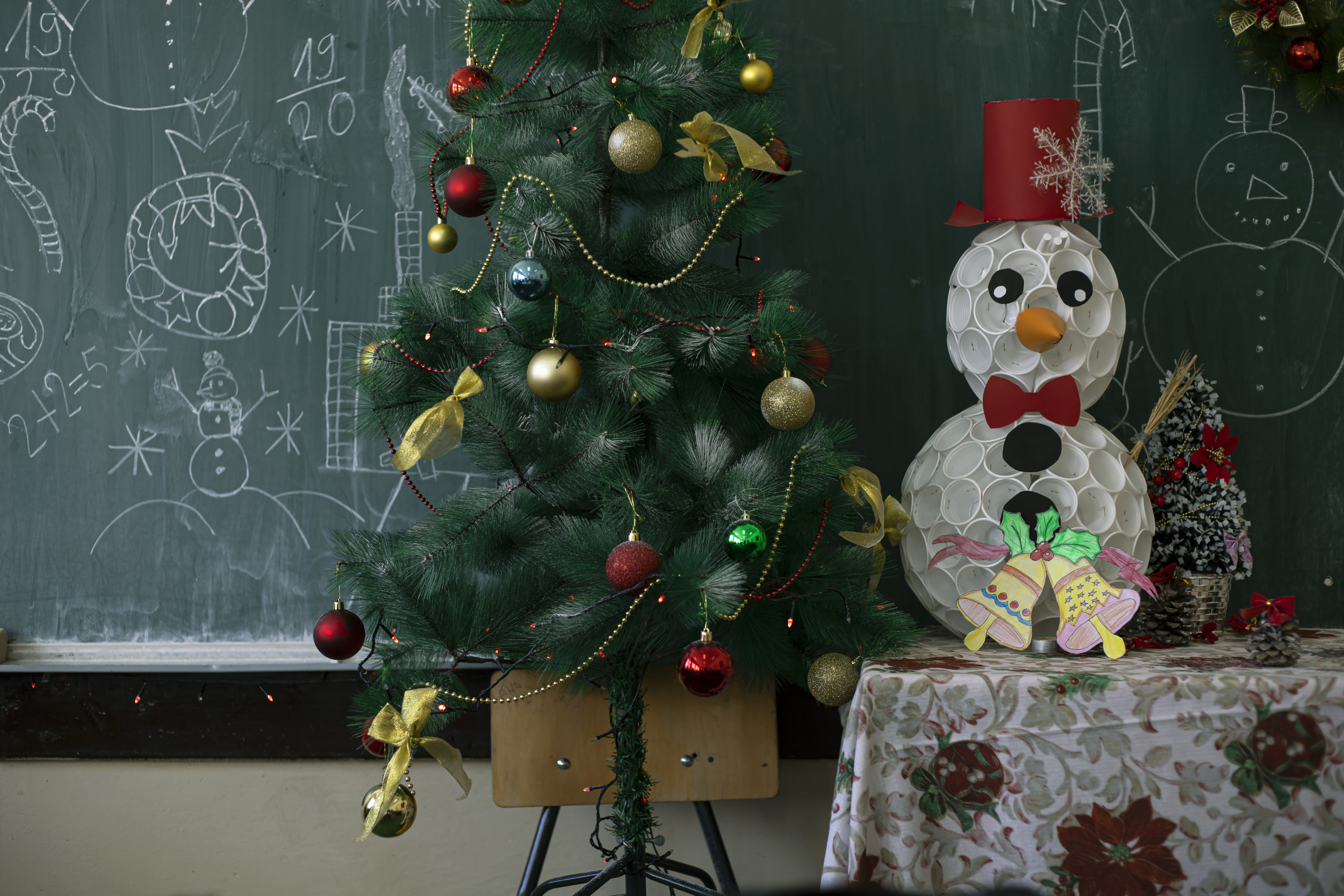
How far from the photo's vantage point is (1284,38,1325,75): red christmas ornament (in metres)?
1.28

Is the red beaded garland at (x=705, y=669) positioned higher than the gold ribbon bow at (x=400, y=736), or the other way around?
the red beaded garland at (x=705, y=669)

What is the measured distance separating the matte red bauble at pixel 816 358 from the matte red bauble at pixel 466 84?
1.68 ft

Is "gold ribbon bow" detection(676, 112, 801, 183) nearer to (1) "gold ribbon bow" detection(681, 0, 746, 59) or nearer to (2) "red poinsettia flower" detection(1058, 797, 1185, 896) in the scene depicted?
(1) "gold ribbon bow" detection(681, 0, 746, 59)

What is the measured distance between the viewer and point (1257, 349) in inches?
52.6

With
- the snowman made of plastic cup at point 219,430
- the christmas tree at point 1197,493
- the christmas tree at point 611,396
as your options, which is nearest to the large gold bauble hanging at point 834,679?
the christmas tree at point 611,396

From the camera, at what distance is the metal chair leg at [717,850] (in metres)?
1.09

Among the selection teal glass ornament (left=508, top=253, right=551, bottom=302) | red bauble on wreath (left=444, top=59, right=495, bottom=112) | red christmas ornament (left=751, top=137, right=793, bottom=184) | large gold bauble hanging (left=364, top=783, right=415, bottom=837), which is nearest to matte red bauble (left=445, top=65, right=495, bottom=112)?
red bauble on wreath (left=444, top=59, right=495, bottom=112)

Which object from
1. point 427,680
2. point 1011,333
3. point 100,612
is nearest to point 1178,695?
point 1011,333

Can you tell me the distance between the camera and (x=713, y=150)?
945 mm

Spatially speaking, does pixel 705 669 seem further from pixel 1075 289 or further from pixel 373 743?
pixel 1075 289

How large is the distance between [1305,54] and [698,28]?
1033mm

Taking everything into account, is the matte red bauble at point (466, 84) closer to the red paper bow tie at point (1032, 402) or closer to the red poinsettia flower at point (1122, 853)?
the red paper bow tie at point (1032, 402)

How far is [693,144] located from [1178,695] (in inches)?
31.7

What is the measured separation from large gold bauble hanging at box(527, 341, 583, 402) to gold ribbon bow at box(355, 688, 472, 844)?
382 mm
